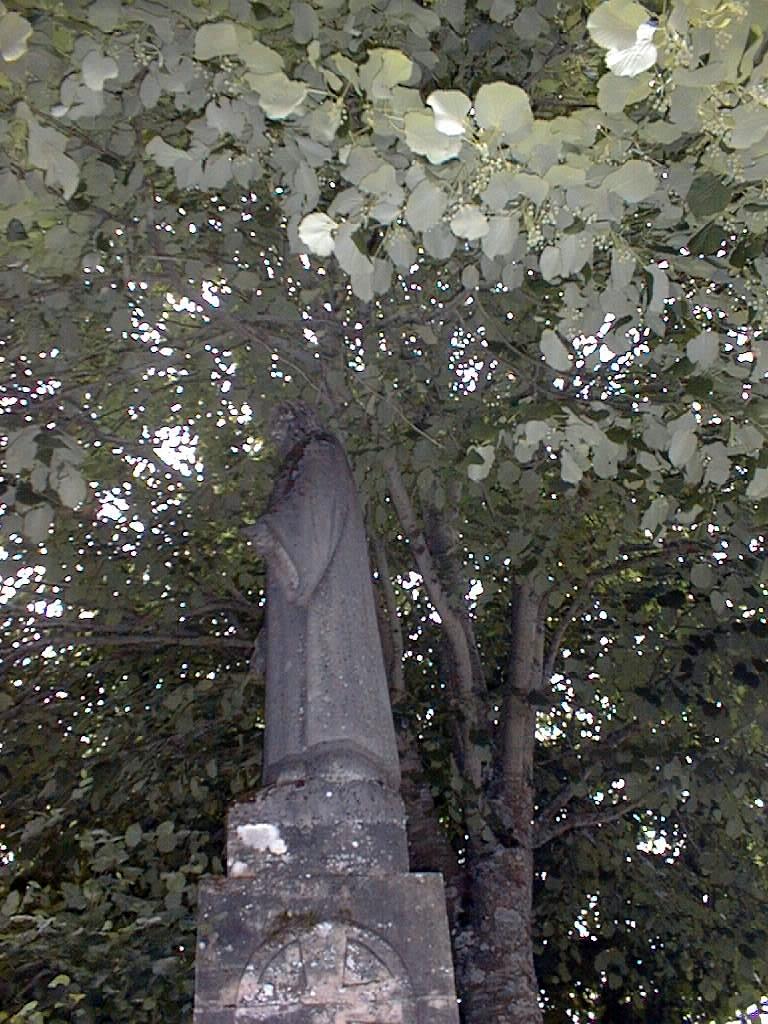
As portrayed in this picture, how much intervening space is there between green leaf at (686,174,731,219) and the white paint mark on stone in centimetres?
195

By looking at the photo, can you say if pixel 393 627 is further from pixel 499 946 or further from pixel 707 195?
pixel 707 195

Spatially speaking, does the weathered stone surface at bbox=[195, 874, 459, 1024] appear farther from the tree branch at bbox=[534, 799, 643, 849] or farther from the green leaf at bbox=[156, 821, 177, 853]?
the tree branch at bbox=[534, 799, 643, 849]

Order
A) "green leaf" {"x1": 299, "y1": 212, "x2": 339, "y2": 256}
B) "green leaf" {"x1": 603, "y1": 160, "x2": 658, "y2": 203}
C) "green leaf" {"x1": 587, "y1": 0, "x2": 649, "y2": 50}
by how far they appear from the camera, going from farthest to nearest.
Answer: "green leaf" {"x1": 299, "y1": 212, "x2": 339, "y2": 256}
"green leaf" {"x1": 603, "y1": 160, "x2": 658, "y2": 203}
"green leaf" {"x1": 587, "y1": 0, "x2": 649, "y2": 50}

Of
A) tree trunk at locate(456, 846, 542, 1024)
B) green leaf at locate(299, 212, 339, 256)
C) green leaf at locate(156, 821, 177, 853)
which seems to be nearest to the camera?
green leaf at locate(299, 212, 339, 256)

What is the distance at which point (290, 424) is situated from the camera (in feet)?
13.9

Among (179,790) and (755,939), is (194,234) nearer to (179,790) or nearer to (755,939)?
(179,790)

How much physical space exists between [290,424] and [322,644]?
132cm

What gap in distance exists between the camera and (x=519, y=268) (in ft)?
10.8

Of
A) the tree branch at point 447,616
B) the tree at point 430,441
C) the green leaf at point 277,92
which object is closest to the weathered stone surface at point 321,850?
the tree at point 430,441

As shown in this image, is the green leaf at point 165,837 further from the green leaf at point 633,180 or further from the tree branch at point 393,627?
the green leaf at point 633,180

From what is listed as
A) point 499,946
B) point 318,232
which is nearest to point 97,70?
point 318,232

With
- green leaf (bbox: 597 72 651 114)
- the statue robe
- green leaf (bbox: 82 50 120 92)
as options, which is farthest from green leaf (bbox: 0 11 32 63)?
the statue robe

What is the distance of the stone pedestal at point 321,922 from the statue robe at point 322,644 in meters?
0.13

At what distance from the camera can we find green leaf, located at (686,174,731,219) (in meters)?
2.57
